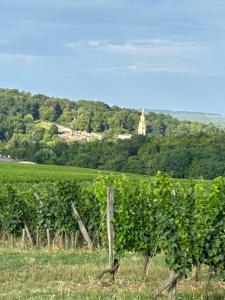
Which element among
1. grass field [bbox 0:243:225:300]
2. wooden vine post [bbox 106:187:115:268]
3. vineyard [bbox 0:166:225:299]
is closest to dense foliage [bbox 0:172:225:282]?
vineyard [bbox 0:166:225:299]

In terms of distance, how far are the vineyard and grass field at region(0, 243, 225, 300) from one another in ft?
0.90

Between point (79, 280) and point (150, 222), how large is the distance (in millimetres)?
2301

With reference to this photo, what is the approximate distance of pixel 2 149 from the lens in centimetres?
12700

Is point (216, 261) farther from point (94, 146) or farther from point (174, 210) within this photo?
point (94, 146)

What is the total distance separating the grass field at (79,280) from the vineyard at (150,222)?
0.27 m

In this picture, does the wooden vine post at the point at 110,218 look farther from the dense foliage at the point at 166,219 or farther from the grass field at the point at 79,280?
the grass field at the point at 79,280

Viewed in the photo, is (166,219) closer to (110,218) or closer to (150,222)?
(110,218)

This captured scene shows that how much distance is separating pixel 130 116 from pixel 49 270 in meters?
171

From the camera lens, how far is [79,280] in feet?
41.1

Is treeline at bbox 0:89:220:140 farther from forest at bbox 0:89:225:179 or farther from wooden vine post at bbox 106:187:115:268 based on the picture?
wooden vine post at bbox 106:187:115:268

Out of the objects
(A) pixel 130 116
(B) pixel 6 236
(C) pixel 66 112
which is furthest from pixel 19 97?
(B) pixel 6 236

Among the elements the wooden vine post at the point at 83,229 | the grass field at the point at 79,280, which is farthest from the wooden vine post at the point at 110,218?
the wooden vine post at the point at 83,229

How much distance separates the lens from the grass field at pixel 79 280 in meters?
11.0

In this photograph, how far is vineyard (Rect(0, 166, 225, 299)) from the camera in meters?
11.0
